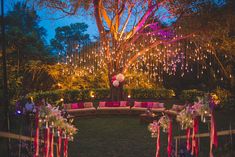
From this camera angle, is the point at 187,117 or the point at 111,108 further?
the point at 111,108

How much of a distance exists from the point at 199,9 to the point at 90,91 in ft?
31.2

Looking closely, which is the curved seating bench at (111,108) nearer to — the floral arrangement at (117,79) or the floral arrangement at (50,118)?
the floral arrangement at (117,79)

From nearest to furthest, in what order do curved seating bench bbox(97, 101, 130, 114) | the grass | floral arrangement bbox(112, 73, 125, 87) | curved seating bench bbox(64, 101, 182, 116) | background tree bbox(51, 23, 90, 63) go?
the grass
curved seating bench bbox(64, 101, 182, 116)
curved seating bench bbox(97, 101, 130, 114)
floral arrangement bbox(112, 73, 125, 87)
background tree bbox(51, 23, 90, 63)

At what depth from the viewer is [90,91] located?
23.1 meters

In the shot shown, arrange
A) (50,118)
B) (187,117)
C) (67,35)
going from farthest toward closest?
(67,35), (187,117), (50,118)

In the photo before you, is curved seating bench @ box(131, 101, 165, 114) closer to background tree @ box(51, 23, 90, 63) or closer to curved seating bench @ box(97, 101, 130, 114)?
curved seating bench @ box(97, 101, 130, 114)

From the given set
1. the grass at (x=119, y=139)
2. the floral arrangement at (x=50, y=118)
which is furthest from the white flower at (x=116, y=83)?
the floral arrangement at (x=50, y=118)

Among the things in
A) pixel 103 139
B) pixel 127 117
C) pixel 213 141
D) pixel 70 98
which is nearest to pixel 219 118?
pixel 127 117

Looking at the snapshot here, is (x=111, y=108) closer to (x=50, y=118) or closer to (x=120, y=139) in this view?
(x=120, y=139)

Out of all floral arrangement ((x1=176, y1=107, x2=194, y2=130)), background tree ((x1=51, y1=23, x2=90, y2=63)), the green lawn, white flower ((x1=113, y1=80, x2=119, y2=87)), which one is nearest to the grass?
the green lawn

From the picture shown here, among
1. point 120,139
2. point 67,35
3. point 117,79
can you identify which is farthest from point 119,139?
point 67,35

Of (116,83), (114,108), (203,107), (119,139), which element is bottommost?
(119,139)

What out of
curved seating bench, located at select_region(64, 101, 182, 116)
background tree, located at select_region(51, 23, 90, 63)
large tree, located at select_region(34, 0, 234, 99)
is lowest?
curved seating bench, located at select_region(64, 101, 182, 116)

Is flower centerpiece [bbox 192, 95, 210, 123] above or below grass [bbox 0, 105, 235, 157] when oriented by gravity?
above
